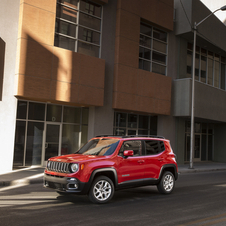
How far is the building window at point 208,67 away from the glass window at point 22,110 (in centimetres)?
1366

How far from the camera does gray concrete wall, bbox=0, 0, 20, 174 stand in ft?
48.0

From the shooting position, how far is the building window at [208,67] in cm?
2470

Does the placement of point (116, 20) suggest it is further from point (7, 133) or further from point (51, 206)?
point (51, 206)

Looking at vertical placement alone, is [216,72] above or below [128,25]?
below

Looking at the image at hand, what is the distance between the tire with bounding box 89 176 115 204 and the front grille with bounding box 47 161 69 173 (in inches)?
33.1

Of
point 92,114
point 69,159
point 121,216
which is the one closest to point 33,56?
point 92,114

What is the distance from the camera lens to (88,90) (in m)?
16.9

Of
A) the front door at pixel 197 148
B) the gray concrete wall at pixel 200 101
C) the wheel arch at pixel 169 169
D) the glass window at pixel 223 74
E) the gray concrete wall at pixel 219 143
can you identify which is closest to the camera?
the wheel arch at pixel 169 169

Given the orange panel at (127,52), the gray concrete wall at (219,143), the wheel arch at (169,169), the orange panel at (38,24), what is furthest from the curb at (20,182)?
the gray concrete wall at (219,143)

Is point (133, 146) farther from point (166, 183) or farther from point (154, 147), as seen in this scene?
point (166, 183)

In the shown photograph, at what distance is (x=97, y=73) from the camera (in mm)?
17359

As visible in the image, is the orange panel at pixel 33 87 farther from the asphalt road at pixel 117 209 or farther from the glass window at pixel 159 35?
the glass window at pixel 159 35

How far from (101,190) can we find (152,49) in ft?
50.5

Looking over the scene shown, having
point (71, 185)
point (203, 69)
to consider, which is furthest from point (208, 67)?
point (71, 185)
